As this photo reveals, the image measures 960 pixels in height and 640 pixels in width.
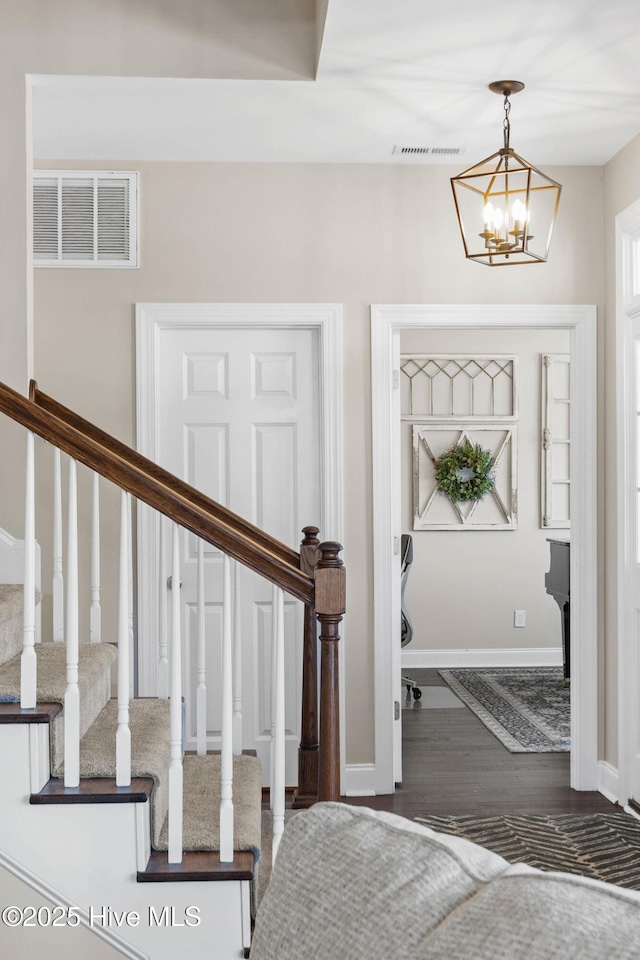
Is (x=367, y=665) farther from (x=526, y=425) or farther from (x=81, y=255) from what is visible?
(x=526, y=425)

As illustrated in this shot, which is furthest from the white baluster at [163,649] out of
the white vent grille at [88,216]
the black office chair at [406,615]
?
the black office chair at [406,615]

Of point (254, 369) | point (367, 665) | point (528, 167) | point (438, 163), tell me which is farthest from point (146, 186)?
point (367, 665)

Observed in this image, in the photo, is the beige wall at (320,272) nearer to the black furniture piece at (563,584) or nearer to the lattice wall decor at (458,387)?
the black furniture piece at (563,584)

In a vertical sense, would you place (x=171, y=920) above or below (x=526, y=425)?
below

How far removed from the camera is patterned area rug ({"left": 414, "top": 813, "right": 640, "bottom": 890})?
320 centimetres

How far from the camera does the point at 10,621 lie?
2.56 m

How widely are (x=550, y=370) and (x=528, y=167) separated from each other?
13.2 ft

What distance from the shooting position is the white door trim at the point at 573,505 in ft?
13.0

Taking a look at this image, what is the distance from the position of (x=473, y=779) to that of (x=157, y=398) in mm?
2356

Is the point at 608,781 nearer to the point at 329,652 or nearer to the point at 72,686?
the point at 329,652

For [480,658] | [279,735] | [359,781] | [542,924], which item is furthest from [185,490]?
[480,658]

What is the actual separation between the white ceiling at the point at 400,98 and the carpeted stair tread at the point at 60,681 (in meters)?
1.99

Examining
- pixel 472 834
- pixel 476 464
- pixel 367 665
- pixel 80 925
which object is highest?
pixel 476 464

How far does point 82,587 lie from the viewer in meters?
3.87
